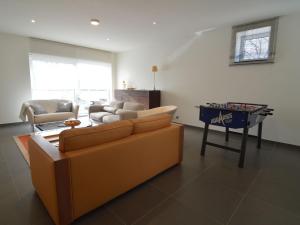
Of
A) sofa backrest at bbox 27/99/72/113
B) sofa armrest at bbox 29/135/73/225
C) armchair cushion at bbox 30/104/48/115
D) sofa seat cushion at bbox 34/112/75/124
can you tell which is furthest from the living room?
sofa backrest at bbox 27/99/72/113

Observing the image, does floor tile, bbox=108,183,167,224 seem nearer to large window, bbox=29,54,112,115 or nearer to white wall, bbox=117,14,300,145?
white wall, bbox=117,14,300,145

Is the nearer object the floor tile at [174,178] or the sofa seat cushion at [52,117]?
the floor tile at [174,178]

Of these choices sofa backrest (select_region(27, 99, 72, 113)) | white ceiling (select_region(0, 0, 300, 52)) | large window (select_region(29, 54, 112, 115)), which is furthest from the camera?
large window (select_region(29, 54, 112, 115))

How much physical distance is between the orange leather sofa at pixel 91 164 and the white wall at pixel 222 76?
289cm

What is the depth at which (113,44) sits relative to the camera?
576 centimetres

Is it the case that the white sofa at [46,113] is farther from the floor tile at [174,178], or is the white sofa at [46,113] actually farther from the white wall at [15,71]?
the floor tile at [174,178]

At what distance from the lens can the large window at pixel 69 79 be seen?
540cm

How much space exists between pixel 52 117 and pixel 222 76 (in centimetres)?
457

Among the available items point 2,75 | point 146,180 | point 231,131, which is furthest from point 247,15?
point 2,75

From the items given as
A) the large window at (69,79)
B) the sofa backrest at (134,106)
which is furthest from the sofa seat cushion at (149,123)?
the large window at (69,79)

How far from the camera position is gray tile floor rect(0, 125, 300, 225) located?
155cm

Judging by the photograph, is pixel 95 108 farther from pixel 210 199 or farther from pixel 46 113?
pixel 210 199

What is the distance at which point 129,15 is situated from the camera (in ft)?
11.0

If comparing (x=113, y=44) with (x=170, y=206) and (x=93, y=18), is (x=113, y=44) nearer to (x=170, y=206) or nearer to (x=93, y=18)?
(x=93, y=18)
